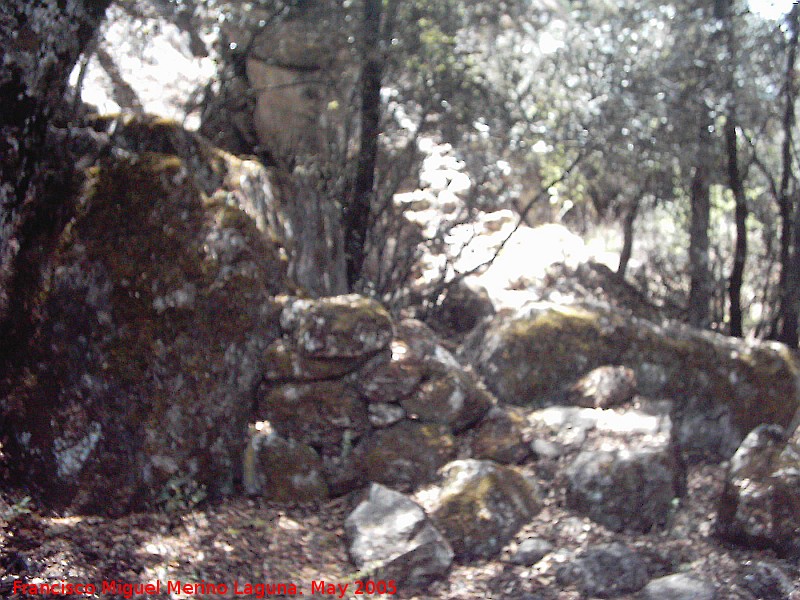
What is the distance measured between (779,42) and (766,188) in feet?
8.76

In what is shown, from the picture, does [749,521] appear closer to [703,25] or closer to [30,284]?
[30,284]

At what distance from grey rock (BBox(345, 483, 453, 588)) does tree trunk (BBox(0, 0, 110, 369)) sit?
2274 mm

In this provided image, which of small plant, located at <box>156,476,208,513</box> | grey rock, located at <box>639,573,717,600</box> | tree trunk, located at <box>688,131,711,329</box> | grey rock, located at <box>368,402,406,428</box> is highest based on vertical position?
tree trunk, located at <box>688,131,711,329</box>

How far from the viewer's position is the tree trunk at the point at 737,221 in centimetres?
768

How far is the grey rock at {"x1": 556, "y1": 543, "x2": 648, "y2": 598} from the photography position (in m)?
3.97

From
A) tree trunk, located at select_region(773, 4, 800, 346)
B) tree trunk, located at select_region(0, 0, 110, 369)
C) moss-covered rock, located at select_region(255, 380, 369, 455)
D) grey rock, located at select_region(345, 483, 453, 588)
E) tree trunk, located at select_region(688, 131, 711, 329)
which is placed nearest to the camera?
tree trunk, located at select_region(0, 0, 110, 369)

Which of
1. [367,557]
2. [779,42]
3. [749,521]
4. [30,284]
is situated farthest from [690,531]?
[779,42]

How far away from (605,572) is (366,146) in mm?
4544

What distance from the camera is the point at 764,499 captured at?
14.5 feet

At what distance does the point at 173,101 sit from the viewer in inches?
380

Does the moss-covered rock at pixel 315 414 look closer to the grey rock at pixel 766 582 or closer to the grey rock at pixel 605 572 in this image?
the grey rock at pixel 605 572

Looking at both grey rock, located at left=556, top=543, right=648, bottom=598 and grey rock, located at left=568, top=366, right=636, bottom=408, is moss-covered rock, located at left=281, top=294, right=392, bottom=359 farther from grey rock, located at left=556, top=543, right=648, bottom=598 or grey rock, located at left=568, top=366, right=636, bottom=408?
grey rock, located at left=556, top=543, right=648, bottom=598

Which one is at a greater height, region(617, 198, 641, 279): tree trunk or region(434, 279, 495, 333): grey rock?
region(617, 198, 641, 279): tree trunk

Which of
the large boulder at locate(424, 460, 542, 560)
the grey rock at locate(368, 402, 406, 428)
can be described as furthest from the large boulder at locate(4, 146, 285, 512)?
the large boulder at locate(424, 460, 542, 560)
